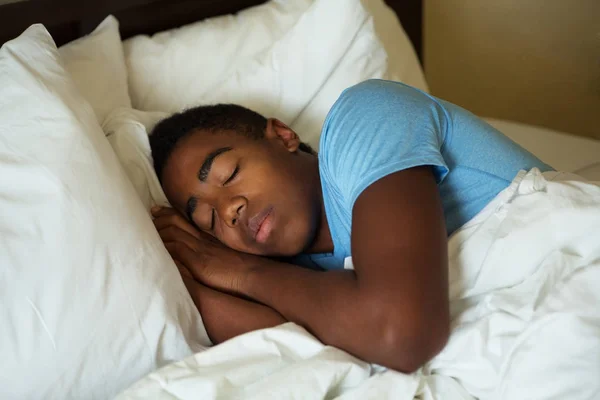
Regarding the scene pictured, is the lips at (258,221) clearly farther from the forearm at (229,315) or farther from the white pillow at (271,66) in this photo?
the white pillow at (271,66)

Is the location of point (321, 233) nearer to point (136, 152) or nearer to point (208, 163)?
point (208, 163)

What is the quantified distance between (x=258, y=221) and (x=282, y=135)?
0.23 meters

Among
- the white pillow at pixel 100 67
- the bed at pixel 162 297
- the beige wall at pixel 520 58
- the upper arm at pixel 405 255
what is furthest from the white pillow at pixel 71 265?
the beige wall at pixel 520 58

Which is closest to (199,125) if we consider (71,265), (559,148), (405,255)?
(71,265)

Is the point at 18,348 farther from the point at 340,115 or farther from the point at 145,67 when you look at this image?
the point at 145,67

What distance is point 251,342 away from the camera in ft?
2.93

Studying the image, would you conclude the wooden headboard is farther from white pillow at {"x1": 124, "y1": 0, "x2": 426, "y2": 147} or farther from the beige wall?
the beige wall

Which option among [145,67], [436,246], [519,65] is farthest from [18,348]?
[519,65]

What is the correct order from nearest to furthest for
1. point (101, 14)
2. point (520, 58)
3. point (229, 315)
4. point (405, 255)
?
1. point (405, 255)
2. point (229, 315)
3. point (101, 14)
4. point (520, 58)

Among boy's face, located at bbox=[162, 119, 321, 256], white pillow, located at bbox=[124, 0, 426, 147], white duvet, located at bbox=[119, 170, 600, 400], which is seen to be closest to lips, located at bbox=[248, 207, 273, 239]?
boy's face, located at bbox=[162, 119, 321, 256]

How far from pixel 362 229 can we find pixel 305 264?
0.40 meters

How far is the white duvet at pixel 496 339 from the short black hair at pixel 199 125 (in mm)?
441

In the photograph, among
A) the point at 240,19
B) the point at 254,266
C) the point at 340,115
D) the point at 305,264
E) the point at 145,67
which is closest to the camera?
the point at 340,115

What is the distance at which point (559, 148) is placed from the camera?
5.81 feet
